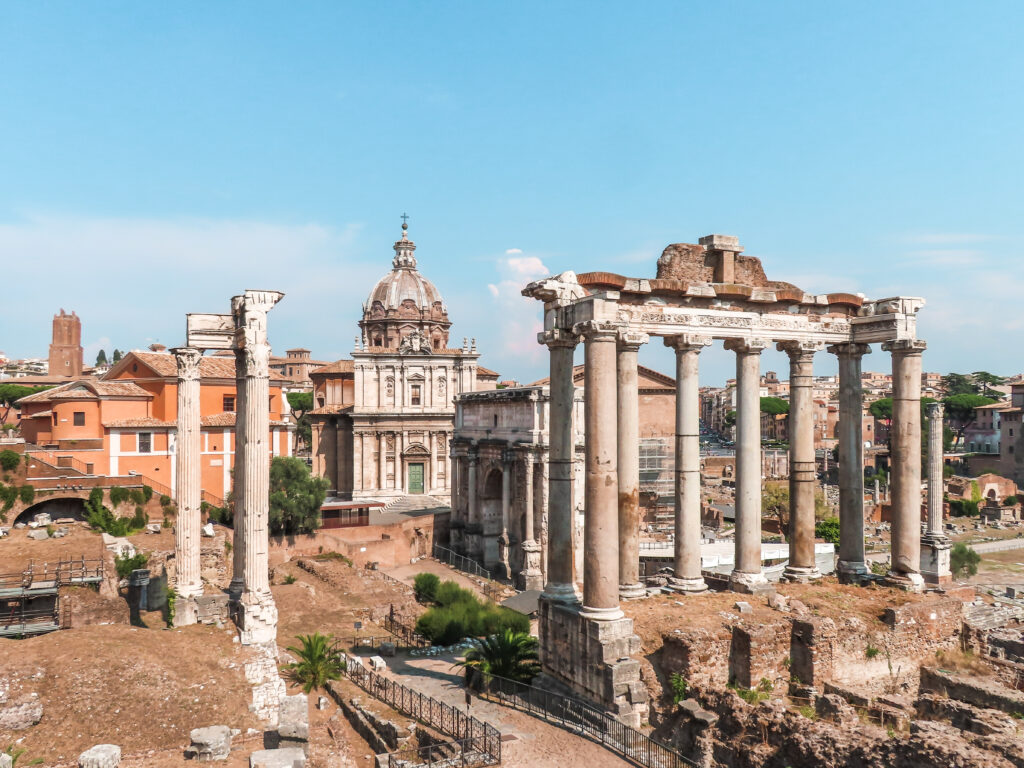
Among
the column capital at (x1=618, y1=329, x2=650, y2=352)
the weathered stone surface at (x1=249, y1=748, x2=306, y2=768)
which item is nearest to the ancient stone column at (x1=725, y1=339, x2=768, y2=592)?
the column capital at (x1=618, y1=329, x2=650, y2=352)

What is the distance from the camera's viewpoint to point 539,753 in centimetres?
1174

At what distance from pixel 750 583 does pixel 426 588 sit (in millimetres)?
15355

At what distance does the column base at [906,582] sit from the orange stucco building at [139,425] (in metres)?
28.3

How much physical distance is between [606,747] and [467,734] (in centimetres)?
216

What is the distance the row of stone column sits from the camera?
13.8m

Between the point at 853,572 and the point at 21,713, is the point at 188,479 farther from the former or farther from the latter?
the point at 853,572

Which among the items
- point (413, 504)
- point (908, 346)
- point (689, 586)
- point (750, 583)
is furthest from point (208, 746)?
point (413, 504)

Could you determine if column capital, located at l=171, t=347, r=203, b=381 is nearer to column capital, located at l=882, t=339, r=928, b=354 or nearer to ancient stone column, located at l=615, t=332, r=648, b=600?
ancient stone column, located at l=615, t=332, r=648, b=600

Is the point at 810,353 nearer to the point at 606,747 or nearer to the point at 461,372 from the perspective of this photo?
the point at 606,747

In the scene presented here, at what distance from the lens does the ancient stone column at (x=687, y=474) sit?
16531 millimetres

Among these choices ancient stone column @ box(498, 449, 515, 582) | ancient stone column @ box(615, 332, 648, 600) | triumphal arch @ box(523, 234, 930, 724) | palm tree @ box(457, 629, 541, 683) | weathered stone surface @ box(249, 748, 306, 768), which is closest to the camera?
weathered stone surface @ box(249, 748, 306, 768)

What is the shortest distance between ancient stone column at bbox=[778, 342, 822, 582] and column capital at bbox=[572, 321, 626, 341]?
5884 millimetres

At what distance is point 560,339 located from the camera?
1460 cm

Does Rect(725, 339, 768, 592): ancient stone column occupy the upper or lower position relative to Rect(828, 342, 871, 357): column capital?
lower
